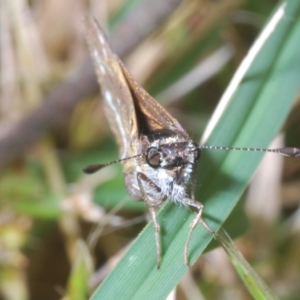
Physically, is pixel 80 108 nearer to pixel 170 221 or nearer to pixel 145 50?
pixel 145 50

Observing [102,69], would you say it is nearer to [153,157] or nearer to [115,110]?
[115,110]

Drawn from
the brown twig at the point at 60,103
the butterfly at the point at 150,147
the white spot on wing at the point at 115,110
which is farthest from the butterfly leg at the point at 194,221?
the brown twig at the point at 60,103

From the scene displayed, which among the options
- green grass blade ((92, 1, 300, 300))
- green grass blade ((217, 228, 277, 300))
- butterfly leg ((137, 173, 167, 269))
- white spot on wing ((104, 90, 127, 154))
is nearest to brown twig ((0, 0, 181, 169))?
white spot on wing ((104, 90, 127, 154))

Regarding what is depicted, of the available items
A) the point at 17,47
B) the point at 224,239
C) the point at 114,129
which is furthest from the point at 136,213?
the point at 17,47

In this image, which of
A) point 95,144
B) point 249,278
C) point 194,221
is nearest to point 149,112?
point 194,221

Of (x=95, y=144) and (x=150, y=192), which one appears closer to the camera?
(x=150, y=192)

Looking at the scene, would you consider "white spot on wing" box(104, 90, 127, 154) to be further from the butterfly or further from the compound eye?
the compound eye
